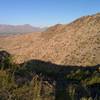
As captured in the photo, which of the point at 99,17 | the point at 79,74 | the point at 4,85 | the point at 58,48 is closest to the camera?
the point at 4,85

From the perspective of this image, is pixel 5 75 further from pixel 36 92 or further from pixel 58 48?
pixel 58 48

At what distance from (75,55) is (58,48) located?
4729 millimetres

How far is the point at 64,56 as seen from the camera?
26062 mm

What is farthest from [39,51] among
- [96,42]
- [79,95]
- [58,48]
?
[79,95]

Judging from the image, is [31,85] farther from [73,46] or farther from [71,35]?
[71,35]

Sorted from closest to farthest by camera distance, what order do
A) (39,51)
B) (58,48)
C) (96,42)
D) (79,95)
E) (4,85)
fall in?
(4,85) < (79,95) < (96,42) < (58,48) < (39,51)

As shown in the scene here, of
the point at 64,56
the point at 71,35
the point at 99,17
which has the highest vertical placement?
the point at 99,17

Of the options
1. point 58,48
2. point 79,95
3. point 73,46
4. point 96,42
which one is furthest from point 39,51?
point 79,95

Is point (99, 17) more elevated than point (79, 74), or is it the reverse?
point (99, 17)

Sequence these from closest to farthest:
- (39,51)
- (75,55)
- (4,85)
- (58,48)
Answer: (4,85)
(75,55)
(58,48)
(39,51)

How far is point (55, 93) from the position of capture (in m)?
5.55

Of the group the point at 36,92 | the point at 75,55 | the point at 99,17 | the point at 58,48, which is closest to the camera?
the point at 36,92

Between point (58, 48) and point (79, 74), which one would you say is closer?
point (79, 74)

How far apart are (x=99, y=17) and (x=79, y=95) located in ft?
98.0
